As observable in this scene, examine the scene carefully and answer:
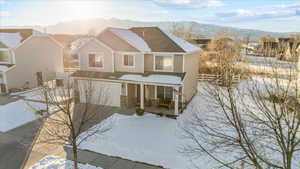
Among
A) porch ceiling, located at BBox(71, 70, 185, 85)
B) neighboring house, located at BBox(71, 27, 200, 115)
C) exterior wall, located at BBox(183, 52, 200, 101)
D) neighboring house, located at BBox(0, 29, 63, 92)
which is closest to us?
porch ceiling, located at BBox(71, 70, 185, 85)

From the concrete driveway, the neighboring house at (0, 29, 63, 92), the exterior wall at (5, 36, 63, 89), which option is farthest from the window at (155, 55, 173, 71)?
the exterior wall at (5, 36, 63, 89)

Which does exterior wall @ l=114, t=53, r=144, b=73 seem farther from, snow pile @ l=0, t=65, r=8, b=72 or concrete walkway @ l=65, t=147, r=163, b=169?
snow pile @ l=0, t=65, r=8, b=72

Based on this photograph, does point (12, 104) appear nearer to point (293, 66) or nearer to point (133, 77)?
point (133, 77)

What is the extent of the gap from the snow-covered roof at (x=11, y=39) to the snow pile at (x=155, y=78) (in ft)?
47.3

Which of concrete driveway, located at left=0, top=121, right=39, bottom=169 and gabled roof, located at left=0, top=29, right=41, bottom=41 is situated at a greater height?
gabled roof, located at left=0, top=29, right=41, bottom=41

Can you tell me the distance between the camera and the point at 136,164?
30.2 ft

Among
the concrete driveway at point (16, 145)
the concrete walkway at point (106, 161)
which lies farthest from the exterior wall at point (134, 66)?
the concrete walkway at point (106, 161)

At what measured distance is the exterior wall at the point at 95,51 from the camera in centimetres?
1778

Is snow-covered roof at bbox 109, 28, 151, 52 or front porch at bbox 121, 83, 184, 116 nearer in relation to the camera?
front porch at bbox 121, 83, 184, 116

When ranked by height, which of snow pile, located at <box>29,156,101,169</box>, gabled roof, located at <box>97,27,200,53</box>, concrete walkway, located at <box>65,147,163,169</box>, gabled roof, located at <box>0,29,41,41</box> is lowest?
concrete walkway, located at <box>65,147,163,169</box>

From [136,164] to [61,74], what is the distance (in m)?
19.7

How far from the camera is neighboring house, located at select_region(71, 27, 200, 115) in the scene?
1617cm

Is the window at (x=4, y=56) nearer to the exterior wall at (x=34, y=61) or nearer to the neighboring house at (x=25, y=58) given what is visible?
the neighboring house at (x=25, y=58)

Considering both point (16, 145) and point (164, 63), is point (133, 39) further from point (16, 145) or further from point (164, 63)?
point (16, 145)
